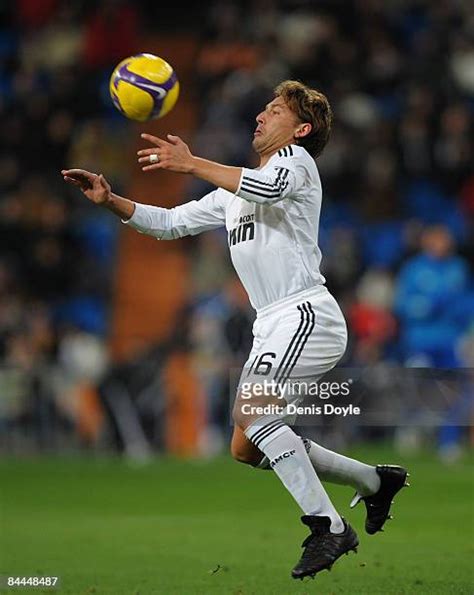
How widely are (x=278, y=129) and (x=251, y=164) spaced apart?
9.17 m

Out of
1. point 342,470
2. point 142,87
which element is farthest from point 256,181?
point 342,470

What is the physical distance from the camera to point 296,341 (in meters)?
6.34

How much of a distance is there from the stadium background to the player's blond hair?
19.3ft

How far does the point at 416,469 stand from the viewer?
1224cm

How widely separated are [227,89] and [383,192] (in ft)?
8.37

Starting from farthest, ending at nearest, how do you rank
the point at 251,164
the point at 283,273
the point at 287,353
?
the point at 251,164
the point at 283,273
the point at 287,353

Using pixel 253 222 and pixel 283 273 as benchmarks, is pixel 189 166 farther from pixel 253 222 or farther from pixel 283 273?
pixel 283 273

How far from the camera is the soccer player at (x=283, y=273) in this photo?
613cm

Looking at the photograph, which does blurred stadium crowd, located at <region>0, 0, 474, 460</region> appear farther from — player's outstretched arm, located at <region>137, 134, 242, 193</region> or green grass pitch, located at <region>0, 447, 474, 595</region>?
player's outstretched arm, located at <region>137, 134, 242, 193</region>

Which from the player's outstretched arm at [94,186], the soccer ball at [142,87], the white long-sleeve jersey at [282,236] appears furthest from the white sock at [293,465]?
the soccer ball at [142,87]

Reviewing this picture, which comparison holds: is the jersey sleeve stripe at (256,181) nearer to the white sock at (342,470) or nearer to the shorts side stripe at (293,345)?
the shorts side stripe at (293,345)

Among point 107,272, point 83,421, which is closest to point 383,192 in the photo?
Result: point 107,272

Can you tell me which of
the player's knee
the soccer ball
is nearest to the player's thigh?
the player's knee

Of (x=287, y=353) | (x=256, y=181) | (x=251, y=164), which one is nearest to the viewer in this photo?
(x=256, y=181)
